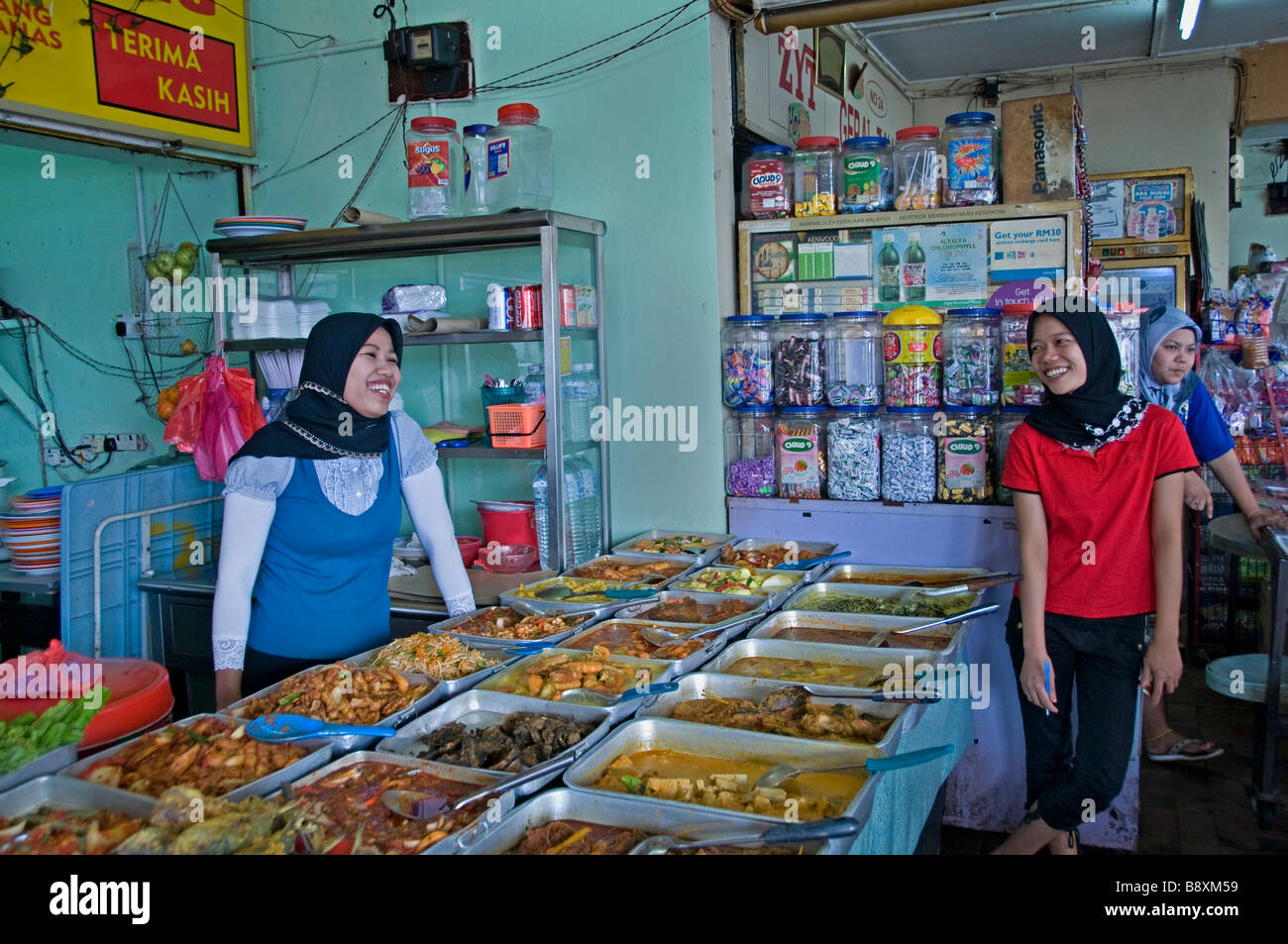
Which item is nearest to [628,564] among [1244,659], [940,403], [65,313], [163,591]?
[940,403]

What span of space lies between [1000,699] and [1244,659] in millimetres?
1469

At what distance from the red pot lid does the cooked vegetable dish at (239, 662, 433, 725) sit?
0.30 m

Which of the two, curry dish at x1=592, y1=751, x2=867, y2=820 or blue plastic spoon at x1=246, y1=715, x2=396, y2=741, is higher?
blue plastic spoon at x1=246, y1=715, x2=396, y2=741

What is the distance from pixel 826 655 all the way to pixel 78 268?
4983 millimetres

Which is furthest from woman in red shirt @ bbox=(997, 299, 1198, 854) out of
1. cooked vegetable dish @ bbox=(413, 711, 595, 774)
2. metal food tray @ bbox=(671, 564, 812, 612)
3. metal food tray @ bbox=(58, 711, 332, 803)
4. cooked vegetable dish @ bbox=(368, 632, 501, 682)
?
metal food tray @ bbox=(58, 711, 332, 803)

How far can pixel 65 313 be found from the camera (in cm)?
568

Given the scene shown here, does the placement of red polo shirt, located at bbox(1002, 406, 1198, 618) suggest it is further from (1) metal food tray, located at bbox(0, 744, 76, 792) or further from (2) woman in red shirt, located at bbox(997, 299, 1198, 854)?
(1) metal food tray, located at bbox(0, 744, 76, 792)

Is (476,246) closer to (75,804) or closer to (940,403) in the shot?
(940,403)

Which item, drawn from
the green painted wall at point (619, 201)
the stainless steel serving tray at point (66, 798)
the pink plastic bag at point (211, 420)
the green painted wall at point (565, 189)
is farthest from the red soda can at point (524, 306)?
the stainless steel serving tray at point (66, 798)

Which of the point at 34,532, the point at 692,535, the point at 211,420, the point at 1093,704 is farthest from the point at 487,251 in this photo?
the point at 1093,704

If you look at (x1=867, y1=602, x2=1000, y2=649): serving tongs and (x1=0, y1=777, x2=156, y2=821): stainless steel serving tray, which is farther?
(x1=867, y1=602, x2=1000, y2=649): serving tongs

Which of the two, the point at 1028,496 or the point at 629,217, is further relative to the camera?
the point at 629,217

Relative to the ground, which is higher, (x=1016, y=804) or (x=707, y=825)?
(x=707, y=825)

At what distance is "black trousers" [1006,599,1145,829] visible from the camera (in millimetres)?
2814
